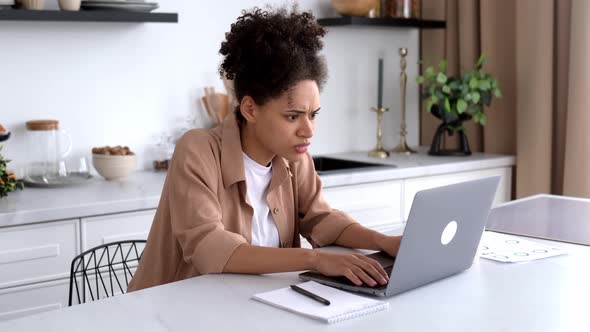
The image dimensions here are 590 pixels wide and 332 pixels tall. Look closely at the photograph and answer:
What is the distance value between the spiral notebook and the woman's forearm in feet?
0.35

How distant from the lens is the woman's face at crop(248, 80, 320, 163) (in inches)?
72.1

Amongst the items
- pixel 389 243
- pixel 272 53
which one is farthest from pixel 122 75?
pixel 389 243

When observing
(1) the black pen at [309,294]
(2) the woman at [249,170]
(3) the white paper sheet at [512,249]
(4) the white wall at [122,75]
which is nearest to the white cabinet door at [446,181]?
(4) the white wall at [122,75]

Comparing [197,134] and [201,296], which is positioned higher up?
[197,134]

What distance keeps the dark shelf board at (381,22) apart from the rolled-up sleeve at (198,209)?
1.82 m

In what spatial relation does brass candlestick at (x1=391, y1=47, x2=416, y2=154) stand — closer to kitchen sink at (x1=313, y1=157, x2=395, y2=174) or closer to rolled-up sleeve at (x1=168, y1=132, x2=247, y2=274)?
kitchen sink at (x1=313, y1=157, x2=395, y2=174)

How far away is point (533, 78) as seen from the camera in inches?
140

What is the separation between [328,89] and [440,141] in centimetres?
59

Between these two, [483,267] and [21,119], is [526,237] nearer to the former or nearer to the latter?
[483,267]

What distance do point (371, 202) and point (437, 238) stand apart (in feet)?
5.33

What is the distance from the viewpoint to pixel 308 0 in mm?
3703

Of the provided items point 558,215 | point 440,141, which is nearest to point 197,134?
point 558,215

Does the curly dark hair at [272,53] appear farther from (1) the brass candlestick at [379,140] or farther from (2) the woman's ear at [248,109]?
(1) the brass candlestick at [379,140]

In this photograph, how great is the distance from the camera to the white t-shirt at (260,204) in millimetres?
1992
